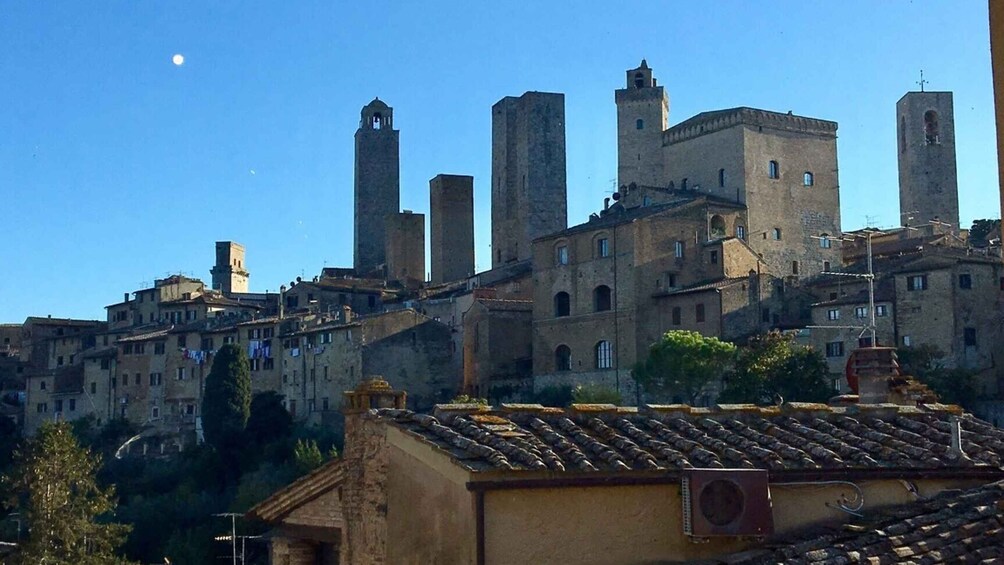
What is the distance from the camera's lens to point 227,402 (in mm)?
61312

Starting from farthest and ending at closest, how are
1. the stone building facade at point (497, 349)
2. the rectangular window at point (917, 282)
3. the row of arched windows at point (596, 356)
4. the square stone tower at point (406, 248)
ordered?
the square stone tower at point (406, 248)
the stone building facade at point (497, 349)
the row of arched windows at point (596, 356)
the rectangular window at point (917, 282)

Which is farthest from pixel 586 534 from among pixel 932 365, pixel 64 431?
pixel 932 365

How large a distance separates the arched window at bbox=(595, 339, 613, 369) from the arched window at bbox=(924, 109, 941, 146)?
117 ft

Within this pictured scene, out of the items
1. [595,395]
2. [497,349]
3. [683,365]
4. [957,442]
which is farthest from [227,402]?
[957,442]

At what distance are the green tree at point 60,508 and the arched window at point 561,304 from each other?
90.2 feet

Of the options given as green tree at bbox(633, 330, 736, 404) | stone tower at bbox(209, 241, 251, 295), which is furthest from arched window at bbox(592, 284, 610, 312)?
stone tower at bbox(209, 241, 251, 295)

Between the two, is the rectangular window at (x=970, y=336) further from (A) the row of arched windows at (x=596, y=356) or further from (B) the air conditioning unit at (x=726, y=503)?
(B) the air conditioning unit at (x=726, y=503)

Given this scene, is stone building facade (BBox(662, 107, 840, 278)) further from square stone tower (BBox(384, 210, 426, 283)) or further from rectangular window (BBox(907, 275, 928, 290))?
square stone tower (BBox(384, 210, 426, 283))

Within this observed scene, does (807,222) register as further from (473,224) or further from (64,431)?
(64,431)

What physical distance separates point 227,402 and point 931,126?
48115mm

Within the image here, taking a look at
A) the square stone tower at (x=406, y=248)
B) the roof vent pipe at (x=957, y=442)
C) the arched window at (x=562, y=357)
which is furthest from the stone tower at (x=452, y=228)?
the roof vent pipe at (x=957, y=442)

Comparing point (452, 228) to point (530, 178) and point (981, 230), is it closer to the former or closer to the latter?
point (530, 178)

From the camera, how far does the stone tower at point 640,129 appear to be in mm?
71500

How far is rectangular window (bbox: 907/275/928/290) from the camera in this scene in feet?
161
